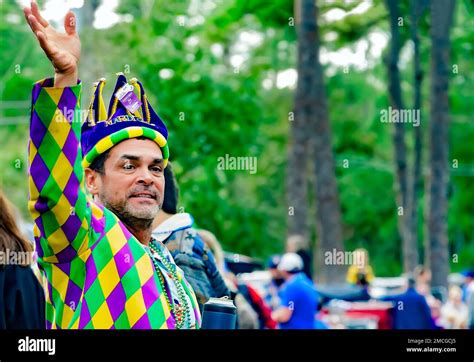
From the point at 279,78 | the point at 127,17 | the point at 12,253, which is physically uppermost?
the point at 279,78

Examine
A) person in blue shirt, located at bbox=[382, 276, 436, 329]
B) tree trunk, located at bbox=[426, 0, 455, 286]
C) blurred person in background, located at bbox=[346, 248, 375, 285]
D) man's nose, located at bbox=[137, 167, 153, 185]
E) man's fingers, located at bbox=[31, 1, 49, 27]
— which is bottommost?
person in blue shirt, located at bbox=[382, 276, 436, 329]

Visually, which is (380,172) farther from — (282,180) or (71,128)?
(71,128)

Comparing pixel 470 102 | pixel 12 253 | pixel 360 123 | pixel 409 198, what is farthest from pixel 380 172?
pixel 12 253

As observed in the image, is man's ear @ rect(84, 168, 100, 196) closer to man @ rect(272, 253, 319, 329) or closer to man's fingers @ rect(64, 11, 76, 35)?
man's fingers @ rect(64, 11, 76, 35)

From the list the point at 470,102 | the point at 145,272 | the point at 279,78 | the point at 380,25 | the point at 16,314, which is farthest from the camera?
the point at 470,102

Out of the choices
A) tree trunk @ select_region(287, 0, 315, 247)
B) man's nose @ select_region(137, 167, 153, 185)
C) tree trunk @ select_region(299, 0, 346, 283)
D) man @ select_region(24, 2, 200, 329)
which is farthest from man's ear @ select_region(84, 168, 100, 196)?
tree trunk @ select_region(299, 0, 346, 283)

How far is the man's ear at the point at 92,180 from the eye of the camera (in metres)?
3.28

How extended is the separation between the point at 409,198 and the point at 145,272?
11.7 m

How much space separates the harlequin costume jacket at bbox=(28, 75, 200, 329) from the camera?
108 inches

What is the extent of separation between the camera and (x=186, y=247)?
4.15 meters

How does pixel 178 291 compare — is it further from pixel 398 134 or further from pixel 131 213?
pixel 398 134

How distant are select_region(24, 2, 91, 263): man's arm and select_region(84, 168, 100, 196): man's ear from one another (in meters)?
0.42

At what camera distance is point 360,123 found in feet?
85.8

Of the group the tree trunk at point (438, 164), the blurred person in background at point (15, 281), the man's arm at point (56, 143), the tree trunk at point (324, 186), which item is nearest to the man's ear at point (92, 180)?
the man's arm at point (56, 143)
